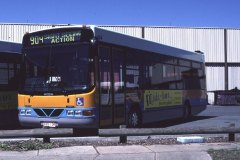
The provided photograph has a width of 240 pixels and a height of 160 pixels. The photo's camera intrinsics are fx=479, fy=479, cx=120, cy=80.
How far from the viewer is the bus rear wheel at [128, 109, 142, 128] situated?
50.3 feet

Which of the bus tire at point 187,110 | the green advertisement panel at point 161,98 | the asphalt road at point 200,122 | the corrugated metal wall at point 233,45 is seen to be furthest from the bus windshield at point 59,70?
the corrugated metal wall at point 233,45

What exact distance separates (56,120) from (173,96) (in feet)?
23.6

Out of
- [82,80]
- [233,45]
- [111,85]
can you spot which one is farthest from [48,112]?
[233,45]

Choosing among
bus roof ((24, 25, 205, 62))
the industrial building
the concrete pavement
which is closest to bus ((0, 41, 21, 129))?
bus roof ((24, 25, 205, 62))

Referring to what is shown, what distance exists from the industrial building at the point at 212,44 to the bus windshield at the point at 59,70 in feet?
94.8

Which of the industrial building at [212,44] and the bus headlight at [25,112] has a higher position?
the industrial building at [212,44]

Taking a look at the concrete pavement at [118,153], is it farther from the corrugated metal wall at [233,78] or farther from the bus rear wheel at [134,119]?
the corrugated metal wall at [233,78]

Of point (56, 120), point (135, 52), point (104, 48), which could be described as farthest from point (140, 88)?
point (56, 120)

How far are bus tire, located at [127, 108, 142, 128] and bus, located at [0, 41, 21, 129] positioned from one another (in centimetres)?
408

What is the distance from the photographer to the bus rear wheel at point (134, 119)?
15.3m

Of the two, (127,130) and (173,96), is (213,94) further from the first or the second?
(127,130)

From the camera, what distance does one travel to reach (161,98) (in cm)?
1812

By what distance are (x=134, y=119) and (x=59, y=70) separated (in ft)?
11.6

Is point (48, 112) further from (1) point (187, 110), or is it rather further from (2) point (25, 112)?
(1) point (187, 110)
